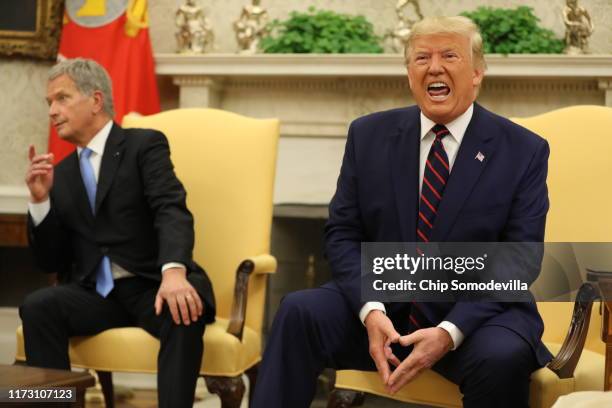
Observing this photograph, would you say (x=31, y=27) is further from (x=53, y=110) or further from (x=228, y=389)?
(x=228, y=389)

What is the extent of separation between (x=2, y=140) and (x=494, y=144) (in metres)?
3.59

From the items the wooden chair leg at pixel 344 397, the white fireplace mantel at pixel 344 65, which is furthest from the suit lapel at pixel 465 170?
the white fireplace mantel at pixel 344 65

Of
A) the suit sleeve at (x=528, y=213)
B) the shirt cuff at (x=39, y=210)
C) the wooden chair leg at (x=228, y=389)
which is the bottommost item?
the wooden chair leg at (x=228, y=389)

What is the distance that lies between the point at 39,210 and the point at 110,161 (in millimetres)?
311

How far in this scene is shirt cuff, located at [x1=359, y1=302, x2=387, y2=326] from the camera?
2.48 m

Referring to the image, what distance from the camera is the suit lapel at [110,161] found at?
3324mm

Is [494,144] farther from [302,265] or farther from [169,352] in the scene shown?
[302,265]

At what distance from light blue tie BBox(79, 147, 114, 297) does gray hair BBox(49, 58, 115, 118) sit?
8.0 inches

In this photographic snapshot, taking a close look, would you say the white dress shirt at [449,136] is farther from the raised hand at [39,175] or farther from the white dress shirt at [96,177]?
the raised hand at [39,175]

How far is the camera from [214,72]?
504 cm

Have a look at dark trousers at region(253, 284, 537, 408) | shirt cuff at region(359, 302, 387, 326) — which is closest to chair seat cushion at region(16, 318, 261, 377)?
dark trousers at region(253, 284, 537, 408)

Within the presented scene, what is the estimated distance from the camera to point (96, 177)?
133 inches

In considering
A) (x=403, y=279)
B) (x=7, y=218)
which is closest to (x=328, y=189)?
(x=7, y=218)

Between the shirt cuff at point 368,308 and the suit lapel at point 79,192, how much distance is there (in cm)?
126
